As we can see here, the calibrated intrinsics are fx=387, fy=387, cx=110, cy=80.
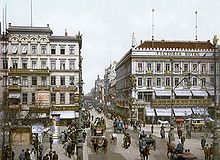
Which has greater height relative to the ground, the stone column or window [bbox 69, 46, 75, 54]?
window [bbox 69, 46, 75, 54]

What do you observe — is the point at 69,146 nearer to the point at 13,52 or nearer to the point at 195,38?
the point at 13,52

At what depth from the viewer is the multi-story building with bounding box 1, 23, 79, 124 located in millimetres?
60000

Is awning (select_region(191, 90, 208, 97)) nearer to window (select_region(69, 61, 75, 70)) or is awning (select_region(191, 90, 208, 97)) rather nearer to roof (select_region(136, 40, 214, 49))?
roof (select_region(136, 40, 214, 49))

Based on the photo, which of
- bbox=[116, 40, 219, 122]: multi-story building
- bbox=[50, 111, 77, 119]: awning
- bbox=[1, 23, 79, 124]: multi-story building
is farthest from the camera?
bbox=[116, 40, 219, 122]: multi-story building

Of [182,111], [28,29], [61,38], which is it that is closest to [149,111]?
[182,111]

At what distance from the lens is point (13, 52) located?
199 feet

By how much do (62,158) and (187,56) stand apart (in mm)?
43670

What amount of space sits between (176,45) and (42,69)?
26415 mm

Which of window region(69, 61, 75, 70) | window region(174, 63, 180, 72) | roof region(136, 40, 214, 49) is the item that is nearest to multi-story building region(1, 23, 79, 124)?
window region(69, 61, 75, 70)

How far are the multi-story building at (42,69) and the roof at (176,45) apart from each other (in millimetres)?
15280

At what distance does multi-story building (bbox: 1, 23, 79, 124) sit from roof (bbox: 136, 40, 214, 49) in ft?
50.1

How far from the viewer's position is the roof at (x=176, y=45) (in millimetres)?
71231

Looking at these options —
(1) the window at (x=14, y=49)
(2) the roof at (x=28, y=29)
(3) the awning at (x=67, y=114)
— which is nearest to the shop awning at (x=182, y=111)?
(3) the awning at (x=67, y=114)

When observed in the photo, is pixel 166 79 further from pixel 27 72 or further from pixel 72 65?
pixel 27 72
